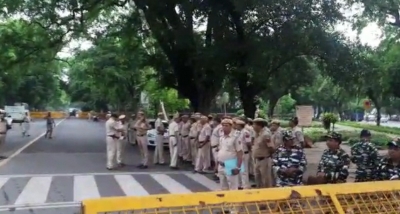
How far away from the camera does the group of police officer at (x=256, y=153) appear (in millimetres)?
6422

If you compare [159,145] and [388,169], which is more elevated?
[388,169]

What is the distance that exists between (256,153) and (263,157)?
151 millimetres

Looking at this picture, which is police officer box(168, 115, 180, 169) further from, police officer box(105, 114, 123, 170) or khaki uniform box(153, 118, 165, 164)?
police officer box(105, 114, 123, 170)

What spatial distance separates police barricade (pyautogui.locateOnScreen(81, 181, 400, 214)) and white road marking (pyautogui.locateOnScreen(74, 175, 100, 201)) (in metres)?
7.60

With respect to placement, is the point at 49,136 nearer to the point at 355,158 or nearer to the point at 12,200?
the point at 12,200

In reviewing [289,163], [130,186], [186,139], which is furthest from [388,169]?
[186,139]

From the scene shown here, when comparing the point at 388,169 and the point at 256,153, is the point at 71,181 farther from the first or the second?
the point at 388,169

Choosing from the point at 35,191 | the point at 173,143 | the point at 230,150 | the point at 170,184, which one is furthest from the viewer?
the point at 173,143

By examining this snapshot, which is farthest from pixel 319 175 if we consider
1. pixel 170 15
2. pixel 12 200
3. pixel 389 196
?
pixel 170 15

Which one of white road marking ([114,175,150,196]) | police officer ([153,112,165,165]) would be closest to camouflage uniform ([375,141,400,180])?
white road marking ([114,175,150,196])

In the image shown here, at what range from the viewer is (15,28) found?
26047 mm

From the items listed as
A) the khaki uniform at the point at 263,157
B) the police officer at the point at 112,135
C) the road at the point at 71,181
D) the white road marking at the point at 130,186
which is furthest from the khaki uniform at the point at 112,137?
the khaki uniform at the point at 263,157

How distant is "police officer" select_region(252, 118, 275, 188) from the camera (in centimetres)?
967

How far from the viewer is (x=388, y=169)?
20.7ft
